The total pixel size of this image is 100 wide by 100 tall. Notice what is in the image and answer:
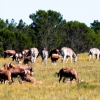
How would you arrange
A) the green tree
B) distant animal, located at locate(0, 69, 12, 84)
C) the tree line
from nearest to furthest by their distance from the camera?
1. distant animal, located at locate(0, 69, 12, 84)
2. the tree line
3. the green tree

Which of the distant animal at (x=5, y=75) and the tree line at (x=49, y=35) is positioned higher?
the tree line at (x=49, y=35)

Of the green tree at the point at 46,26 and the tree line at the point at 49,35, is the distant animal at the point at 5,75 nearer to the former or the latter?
the tree line at the point at 49,35

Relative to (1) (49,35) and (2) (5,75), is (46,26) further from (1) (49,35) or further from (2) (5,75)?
(2) (5,75)

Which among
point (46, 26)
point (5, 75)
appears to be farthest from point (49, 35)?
point (5, 75)

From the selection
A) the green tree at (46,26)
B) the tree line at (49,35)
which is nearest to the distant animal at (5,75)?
the tree line at (49,35)

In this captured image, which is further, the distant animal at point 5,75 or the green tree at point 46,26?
the green tree at point 46,26

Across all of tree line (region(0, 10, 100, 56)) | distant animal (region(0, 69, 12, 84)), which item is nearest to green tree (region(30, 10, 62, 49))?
tree line (region(0, 10, 100, 56))

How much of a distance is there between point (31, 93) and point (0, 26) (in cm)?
6942

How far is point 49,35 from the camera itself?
70.9 metres

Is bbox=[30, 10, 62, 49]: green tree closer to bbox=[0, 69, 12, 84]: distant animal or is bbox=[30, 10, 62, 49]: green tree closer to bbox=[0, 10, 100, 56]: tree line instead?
bbox=[0, 10, 100, 56]: tree line

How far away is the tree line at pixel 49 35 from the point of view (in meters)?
65.5

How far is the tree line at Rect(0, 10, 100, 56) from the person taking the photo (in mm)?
65500

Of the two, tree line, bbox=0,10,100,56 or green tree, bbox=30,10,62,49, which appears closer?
tree line, bbox=0,10,100,56

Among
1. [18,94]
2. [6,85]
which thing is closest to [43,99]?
[18,94]
